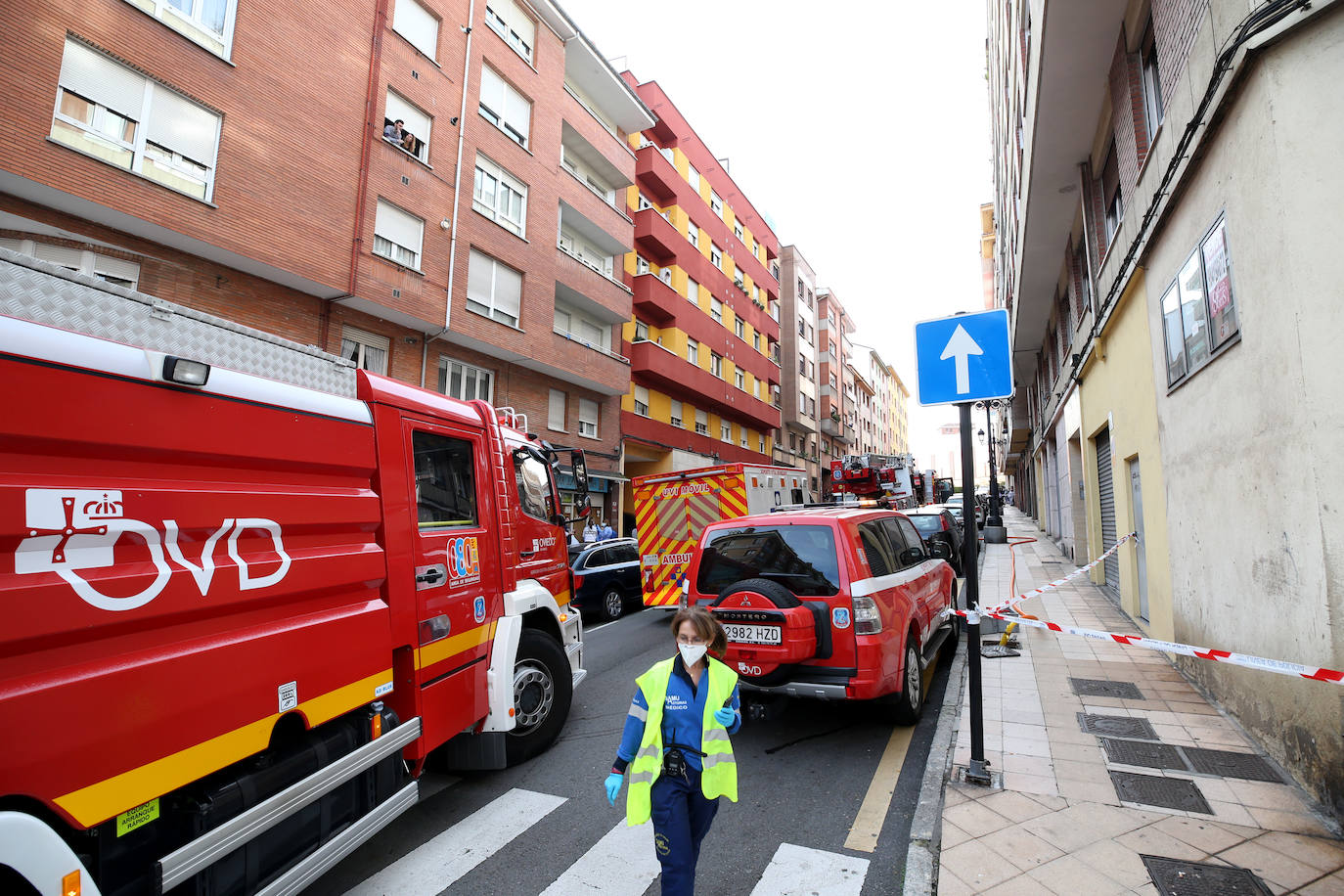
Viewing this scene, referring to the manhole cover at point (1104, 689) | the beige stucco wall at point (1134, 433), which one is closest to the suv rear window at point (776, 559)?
the manhole cover at point (1104, 689)

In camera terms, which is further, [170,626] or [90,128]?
[90,128]

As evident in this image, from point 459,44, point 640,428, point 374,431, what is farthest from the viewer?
point 640,428

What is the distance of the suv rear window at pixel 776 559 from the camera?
5109mm

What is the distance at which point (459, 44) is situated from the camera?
641 inches

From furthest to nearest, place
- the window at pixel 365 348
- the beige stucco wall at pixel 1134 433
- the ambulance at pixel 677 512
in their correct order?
the window at pixel 365 348, the ambulance at pixel 677 512, the beige stucco wall at pixel 1134 433

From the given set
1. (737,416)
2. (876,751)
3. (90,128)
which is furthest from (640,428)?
(876,751)

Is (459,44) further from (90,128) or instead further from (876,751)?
(876,751)

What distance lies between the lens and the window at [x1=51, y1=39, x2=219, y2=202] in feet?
31.3

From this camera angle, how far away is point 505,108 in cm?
1784

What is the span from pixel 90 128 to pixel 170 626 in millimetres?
11285

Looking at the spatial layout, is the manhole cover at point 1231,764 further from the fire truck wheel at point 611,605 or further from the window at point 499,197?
the window at point 499,197

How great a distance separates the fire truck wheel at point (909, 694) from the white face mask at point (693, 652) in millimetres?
2934

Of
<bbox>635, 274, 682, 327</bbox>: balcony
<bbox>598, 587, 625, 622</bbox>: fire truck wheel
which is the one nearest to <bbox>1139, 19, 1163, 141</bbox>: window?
<bbox>598, 587, 625, 622</bbox>: fire truck wheel

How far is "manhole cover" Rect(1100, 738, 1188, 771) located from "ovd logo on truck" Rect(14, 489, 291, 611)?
5538 mm
